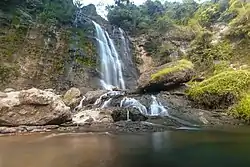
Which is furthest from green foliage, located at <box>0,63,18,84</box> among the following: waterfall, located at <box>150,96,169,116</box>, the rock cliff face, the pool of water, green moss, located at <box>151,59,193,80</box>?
the pool of water

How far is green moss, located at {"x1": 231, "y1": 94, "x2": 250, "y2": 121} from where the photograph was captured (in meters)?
14.4

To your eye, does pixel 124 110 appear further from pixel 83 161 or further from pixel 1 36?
pixel 1 36

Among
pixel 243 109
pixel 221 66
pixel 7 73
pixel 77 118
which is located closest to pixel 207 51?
pixel 221 66

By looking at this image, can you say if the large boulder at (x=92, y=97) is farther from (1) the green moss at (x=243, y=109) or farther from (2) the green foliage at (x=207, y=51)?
(2) the green foliage at (x=207, y=51)

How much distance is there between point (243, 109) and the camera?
14805 millimetres

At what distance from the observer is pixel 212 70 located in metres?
23.7

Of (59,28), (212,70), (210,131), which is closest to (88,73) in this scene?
(59,28)

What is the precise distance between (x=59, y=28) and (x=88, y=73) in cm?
527

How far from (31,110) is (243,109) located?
10409 millimetres

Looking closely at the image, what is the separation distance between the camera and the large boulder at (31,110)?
12.2 metres

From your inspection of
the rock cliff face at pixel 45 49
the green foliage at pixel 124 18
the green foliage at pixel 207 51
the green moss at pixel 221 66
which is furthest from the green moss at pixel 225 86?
the green foliage at pixel 124 18

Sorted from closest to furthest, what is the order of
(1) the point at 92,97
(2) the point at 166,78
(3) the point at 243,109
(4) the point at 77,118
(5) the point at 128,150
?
(5) the point at 128,150 → (4) the point at 77,118 → (3) the point at 243,109 → (1) the point at 92,97 → (2) the point at 166,78

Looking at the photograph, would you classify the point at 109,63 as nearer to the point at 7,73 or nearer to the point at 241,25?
the point at 7,73

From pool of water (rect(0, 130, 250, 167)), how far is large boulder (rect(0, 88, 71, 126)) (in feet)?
6.52
